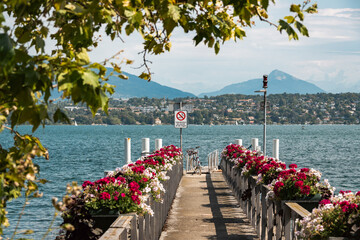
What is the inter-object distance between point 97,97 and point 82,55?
1.08 feet

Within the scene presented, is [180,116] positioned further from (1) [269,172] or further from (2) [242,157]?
(1) [269,172]

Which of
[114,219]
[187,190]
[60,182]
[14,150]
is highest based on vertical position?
[14,150]

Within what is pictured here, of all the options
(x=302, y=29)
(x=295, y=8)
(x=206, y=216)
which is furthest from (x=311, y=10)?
(x=206, y=216)

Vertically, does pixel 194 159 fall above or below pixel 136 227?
below

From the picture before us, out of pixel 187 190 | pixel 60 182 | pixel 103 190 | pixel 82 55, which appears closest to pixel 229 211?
pixel 187 190

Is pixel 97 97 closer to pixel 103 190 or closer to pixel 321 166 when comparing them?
pixel 103 190

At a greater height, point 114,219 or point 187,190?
point 114,219

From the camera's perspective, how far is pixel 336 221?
456cm

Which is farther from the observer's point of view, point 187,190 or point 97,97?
point 187,190

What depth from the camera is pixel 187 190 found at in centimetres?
1650

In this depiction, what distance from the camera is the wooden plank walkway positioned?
9.61 metres

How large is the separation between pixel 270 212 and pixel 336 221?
131 inches

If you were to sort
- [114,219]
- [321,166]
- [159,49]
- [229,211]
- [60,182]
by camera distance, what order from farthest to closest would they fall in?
[321,166] < [60,182] < [229,211] < [114,219] < [159,49]

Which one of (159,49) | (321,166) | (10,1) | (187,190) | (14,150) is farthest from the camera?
(321,166)
